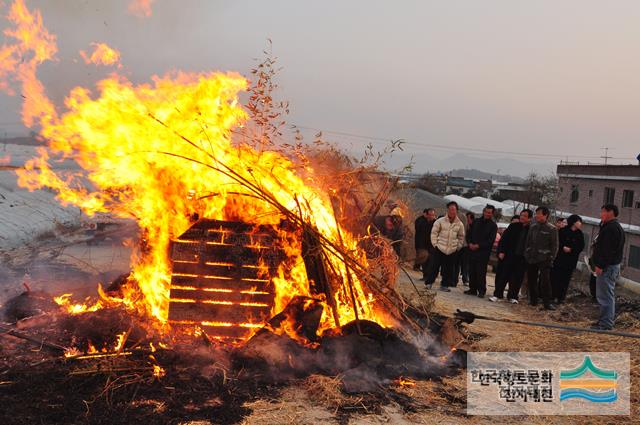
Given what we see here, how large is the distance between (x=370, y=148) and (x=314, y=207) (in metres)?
1.17

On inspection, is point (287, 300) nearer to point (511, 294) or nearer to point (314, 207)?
point (314, 207)

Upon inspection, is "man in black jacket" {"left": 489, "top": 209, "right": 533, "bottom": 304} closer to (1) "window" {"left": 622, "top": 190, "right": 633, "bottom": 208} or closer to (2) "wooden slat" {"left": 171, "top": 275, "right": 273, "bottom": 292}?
(2) "wooden slat" {"left": 171, "top": 275, "right": 273, "bottom": 292}

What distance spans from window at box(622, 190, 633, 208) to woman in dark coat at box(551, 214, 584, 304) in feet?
92.3

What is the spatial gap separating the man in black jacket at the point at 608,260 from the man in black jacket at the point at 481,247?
2.78 meters

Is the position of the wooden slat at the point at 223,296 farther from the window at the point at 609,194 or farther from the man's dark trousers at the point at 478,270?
the window at the point at 609,194

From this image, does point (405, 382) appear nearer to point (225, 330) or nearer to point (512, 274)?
point (225, 330)

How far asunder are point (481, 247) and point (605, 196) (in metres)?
31.6

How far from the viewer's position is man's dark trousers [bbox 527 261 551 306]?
9883 millimetres

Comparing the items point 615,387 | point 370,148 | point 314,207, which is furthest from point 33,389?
point 615,387

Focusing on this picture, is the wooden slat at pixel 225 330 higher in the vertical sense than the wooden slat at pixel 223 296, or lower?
lower

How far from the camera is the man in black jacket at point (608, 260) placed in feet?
25.3

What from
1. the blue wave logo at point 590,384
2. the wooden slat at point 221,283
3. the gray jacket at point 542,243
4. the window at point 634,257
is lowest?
the window at point 634,257

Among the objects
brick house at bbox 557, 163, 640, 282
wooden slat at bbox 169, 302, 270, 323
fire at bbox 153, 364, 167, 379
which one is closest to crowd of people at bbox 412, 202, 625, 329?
wooden slat at bbox 169, 302, 270, 323

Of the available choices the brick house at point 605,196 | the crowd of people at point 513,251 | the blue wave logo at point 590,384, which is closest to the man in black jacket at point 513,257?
the crowd of people at point 513,251
